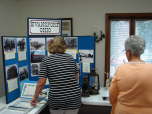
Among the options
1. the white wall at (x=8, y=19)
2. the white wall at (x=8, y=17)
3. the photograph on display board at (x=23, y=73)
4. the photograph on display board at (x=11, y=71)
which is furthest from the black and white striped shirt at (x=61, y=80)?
the white wall at (x=8, y=17)

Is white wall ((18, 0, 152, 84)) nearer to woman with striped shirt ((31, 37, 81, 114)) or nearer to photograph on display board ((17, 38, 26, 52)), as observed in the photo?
photograph on display board ((17, 38, 26, 52))

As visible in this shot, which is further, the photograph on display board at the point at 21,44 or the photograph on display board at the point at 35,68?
the photograph on display board at the point at 35,68

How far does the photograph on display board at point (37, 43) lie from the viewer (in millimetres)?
2816

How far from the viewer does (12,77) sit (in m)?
2.46

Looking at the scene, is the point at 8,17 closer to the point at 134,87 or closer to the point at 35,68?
the point at 35,68

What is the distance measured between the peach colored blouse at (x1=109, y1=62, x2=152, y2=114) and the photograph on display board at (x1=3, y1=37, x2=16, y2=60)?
1.28 meters

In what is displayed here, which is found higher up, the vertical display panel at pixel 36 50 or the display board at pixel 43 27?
the display board at pixel 43 27

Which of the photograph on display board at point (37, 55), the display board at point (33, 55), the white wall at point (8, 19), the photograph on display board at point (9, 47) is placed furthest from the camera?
the photograph on display board at point (37, 55)

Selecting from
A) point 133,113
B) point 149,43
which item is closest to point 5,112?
point 133,113

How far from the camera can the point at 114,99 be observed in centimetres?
186

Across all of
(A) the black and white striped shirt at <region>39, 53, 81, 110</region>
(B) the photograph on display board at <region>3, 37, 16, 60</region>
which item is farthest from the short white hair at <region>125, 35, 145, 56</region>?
(B) the photograph on display board at <region>3, 37, 16, 60</region>

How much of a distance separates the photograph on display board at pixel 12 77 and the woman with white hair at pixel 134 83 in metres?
1.26

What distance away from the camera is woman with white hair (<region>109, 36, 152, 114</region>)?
159 centimetres

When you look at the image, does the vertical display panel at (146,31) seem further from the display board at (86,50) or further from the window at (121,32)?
the display board at (86,50)
